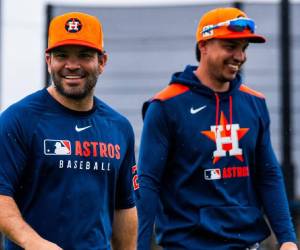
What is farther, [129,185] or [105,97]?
[105,97]

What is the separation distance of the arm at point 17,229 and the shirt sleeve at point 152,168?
4.15 feet

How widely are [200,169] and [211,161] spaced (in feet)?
0.24

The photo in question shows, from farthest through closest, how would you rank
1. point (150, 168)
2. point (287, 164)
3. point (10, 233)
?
1. point (287, 164)
2. point (150, 168)
3. point (10, 233)

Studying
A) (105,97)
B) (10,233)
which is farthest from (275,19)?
(10,233)

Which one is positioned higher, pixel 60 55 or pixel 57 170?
pixel 60 55

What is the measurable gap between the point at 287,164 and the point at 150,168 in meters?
4.08

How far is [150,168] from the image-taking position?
5977 millimetres

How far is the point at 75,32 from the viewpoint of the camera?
5.06 m

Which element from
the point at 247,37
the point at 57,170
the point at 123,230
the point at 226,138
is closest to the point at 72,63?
the point at 57,170

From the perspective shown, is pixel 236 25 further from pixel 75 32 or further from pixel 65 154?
pixel 65 154

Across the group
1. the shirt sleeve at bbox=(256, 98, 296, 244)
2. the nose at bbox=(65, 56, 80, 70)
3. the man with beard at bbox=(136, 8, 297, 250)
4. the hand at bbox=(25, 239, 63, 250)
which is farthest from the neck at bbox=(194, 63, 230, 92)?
the hand at bbox=(25, 239, 63, 250)

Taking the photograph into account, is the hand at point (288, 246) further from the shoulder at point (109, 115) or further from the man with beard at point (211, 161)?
the shoulder at point (109, 115)

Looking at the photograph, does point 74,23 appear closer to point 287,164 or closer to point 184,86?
point 184,86

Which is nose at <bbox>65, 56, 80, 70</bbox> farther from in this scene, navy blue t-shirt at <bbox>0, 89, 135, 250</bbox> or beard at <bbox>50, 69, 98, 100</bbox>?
navy blue t-shirt at <bbox>0, 89, 135, 250</bbox>
